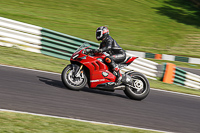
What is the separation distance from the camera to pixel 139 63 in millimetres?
11789

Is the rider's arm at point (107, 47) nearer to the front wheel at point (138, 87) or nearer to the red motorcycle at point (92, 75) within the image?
the red motorcycle at point (92, 75)

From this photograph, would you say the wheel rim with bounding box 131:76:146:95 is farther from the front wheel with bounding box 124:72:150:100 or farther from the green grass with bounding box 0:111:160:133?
the green grass with bounding box 0:111:160:133

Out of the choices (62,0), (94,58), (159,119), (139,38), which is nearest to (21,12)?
(62,0)

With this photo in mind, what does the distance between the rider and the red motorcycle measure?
4.3 inches

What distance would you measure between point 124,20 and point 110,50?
15412 mm

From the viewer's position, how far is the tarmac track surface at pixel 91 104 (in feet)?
18.7

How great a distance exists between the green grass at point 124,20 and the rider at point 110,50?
30.2 ft

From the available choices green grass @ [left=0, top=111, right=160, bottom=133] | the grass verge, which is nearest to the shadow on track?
the grass verge

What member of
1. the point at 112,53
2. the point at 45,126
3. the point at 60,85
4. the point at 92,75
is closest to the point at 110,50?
the point at 112,53

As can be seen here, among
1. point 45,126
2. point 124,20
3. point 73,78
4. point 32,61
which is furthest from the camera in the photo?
point 124,20

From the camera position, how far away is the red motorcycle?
7.11 meters

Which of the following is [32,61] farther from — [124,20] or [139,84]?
[124,20]

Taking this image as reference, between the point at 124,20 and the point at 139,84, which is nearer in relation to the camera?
the point at 139,84

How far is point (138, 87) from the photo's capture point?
7648mm
